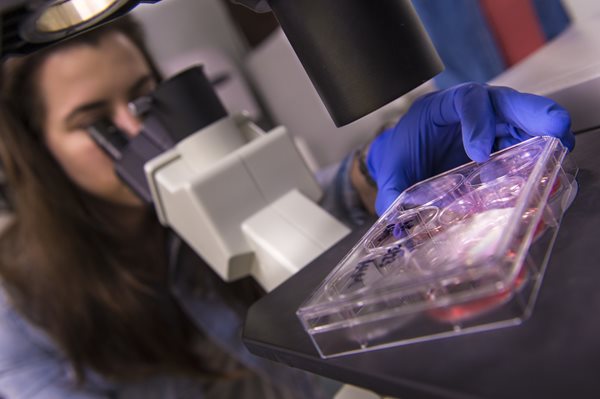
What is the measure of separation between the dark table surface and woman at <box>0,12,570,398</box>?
0.57m

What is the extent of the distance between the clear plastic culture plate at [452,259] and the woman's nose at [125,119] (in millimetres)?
723

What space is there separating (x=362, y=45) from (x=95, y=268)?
104 centimetres

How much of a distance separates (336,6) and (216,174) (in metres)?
0.30

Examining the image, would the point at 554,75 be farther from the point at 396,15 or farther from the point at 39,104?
the point at 39,104

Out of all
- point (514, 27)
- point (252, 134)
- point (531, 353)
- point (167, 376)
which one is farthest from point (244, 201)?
point (514, 27)

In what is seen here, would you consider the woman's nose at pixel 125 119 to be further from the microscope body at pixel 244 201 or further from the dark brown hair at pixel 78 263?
the microscope body at pixel 244 201

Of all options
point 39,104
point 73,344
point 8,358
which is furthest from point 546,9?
point 8,358

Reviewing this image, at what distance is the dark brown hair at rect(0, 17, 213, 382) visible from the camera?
1129mm

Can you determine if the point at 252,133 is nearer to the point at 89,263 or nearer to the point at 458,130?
the point at 458,130

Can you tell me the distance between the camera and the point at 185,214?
686 millimetres

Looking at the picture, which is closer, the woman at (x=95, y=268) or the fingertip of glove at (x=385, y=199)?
the fingertip of glove at (x=385, y=199)

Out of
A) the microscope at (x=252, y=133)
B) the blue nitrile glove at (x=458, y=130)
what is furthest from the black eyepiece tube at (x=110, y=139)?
the blue nitrile glove at (x=458, y=130)

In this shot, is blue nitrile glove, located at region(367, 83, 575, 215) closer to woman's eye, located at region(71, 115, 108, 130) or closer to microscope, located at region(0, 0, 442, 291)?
microscope, located at region(0, 0, 442, 291)

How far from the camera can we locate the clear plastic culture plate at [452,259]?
13.5 inches
